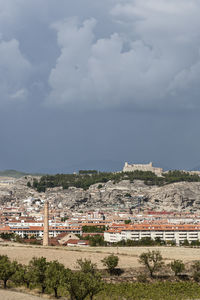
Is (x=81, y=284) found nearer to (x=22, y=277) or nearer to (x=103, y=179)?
(x=22, y=277)

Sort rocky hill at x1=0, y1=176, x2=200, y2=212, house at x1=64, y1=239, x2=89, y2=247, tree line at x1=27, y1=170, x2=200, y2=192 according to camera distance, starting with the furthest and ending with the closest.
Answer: tree line at x1=27, y1=170, x2=200, y2=192 → rocky hill at x1=0, y1=176, x2=200, y2=212 → house at x1=64, y1=239, x2=89, y2=247

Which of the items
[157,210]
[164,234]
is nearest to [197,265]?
[164,234]

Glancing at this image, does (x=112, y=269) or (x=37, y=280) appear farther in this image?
(x=112, y=269)

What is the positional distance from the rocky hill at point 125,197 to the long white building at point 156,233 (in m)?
55.6

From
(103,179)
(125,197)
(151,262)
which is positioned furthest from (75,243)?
(103,179)

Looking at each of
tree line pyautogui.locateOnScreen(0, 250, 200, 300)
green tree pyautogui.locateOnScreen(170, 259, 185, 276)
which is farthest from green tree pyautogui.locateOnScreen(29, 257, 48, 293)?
green tree pyautogui.locateOnScreen(170, 259, 185, 276)

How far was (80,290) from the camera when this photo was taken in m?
45.2

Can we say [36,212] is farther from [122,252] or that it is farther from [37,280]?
[37,280]

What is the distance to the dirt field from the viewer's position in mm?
68312

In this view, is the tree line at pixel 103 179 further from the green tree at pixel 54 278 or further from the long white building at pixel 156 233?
the green tree at pixel 54 278

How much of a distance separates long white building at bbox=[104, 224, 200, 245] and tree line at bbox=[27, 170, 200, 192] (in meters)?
73.6

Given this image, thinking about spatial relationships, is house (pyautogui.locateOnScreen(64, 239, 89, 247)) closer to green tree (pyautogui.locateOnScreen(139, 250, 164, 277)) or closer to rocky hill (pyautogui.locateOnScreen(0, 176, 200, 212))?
green tree (pyautogui.locateOnScreen(139, 250, 164, 277))

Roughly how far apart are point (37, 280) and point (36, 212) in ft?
347

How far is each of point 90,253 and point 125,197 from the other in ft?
308
